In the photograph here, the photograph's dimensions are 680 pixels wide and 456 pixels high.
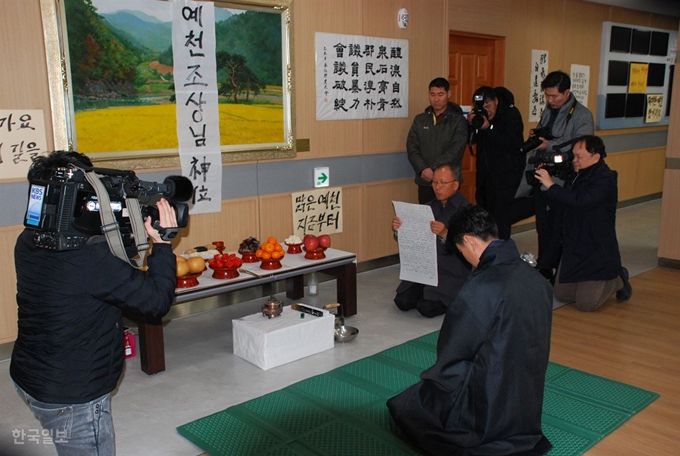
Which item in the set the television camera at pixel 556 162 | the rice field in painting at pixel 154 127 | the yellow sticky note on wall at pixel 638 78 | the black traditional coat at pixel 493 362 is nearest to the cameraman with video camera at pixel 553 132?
the television camera at pixel 556 162

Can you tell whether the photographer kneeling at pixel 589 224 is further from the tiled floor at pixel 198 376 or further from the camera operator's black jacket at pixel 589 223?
the tiled floor at pixel 198 376

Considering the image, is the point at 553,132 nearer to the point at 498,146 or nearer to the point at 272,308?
the point at 498,146

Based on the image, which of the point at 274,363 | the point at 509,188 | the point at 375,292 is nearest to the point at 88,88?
the point at 274,363

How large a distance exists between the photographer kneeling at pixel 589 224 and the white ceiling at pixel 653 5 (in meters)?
4.27

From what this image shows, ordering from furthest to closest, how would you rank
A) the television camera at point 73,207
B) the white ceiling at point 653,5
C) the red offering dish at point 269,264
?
the white ceiling at point 653,5, the red offering dish at point 269,264, the television camera at point 73,207

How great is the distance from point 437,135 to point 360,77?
793mm

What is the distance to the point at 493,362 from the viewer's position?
89.1 inches

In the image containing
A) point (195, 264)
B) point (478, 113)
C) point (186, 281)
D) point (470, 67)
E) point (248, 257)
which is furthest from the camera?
point (470, 67)

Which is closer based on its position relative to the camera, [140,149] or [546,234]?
[140,149]

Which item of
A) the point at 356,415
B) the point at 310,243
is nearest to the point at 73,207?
the point at 356,415

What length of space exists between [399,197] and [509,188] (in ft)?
3.15

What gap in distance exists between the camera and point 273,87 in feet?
15.1

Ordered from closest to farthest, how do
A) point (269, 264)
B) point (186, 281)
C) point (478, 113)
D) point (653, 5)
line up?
point (186, 281)
point (269, 264)
point (478, 113)
point (653, 5)

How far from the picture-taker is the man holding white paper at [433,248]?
412cm
